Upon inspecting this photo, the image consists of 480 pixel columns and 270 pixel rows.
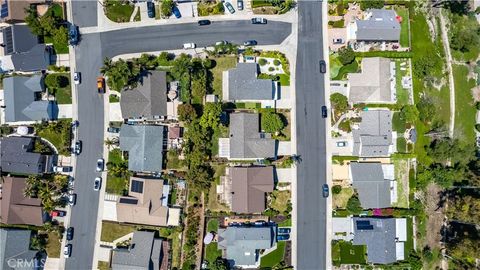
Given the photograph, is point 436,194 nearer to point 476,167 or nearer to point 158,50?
point 476,167

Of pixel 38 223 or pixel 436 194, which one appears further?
pixel 436 194

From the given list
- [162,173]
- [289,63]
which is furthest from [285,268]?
[289,63]

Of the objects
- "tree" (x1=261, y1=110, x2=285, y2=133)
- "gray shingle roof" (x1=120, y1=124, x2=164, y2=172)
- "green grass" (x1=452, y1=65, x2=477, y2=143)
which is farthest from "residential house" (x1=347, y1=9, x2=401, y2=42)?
"gray shingle roof" (x1=120, y1=124, x2=164, y2=172)

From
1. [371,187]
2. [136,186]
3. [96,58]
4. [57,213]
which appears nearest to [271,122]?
[371,187]

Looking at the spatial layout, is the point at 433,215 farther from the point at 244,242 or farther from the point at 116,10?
the point at 116,10

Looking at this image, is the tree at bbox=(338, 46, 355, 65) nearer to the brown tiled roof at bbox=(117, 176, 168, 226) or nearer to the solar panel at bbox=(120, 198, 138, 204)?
the brown tiled roof at bbox=(117, 176, 168, 226)

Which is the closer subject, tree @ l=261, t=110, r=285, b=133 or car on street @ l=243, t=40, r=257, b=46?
tree @ l=261, t=110, r=285, b=133
